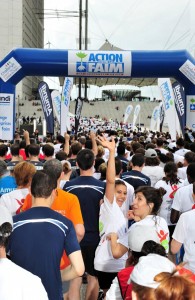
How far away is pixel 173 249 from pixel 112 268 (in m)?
0.62

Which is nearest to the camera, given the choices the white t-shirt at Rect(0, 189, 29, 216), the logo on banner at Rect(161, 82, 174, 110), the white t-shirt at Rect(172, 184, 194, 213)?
the white t-shirt at Rect(0, 189, 29, 216)

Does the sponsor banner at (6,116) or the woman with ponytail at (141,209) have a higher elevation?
the sponsor banner at (6,116)

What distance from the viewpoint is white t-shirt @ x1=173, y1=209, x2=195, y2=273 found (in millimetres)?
3811

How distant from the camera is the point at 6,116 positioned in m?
13.0

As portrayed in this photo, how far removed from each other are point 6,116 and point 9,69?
1.37 metres

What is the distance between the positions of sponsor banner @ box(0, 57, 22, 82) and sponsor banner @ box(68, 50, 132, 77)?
5.06ft

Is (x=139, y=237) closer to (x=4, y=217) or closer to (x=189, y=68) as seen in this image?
(x=4, y=217)

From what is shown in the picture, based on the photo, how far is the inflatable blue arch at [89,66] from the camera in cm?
1305

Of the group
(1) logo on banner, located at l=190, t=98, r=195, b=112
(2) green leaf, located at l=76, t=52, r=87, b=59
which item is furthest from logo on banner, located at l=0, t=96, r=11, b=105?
(1) logo on banner, located at l=190, t=98, r=195, b=112

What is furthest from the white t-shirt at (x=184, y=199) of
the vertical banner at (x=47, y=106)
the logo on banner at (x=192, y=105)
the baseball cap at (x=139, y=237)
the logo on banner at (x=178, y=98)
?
the vertical banner at (x=47, y=106)

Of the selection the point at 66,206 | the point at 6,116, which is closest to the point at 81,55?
the point at 6,116

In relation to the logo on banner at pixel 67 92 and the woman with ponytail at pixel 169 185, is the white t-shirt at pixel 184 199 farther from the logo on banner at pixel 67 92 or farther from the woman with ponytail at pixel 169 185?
the logo on banner at pixel 67 92

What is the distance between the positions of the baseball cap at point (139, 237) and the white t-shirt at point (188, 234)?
0.84m

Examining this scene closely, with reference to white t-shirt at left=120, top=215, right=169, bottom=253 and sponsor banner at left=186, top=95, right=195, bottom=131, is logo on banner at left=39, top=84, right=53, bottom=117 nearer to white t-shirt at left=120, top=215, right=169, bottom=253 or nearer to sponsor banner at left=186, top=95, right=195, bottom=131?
sponsor banner at left=186, top=95, right=195, bottom=131
